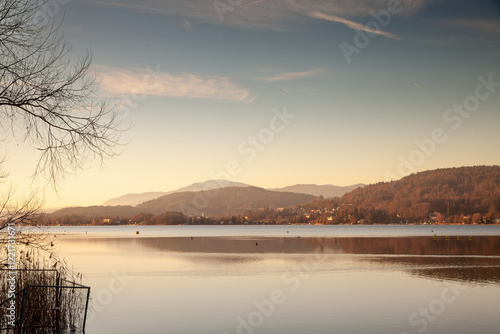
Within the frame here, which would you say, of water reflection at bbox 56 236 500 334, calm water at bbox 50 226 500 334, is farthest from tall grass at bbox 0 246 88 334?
calm water at bbox 50 226 500 334

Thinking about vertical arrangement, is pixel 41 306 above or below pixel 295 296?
above

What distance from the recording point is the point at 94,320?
28828 millimetres

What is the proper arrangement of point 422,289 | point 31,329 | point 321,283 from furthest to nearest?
point 321,283, point 422,289, point 31,329

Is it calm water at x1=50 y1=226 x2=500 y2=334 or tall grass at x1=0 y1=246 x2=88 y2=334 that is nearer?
tall grass at x1=0 y1=246 x2=88 y2=334

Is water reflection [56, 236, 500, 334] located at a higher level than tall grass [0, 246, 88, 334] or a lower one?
lower

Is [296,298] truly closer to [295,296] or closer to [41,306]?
[295,296]

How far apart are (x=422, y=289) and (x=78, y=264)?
3943 cm

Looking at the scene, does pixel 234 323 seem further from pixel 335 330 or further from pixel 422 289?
pixel 422 289

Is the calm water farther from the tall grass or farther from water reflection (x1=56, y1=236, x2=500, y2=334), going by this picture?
the tall grass

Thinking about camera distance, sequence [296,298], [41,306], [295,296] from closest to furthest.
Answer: [41,306] → [296,298] → [295,296]

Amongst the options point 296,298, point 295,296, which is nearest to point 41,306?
point 296,298

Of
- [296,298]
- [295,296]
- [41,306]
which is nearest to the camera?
[41,306]

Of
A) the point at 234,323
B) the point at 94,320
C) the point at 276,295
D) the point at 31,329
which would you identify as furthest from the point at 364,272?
the point at 31,329

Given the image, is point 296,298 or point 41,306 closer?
point 41,306
